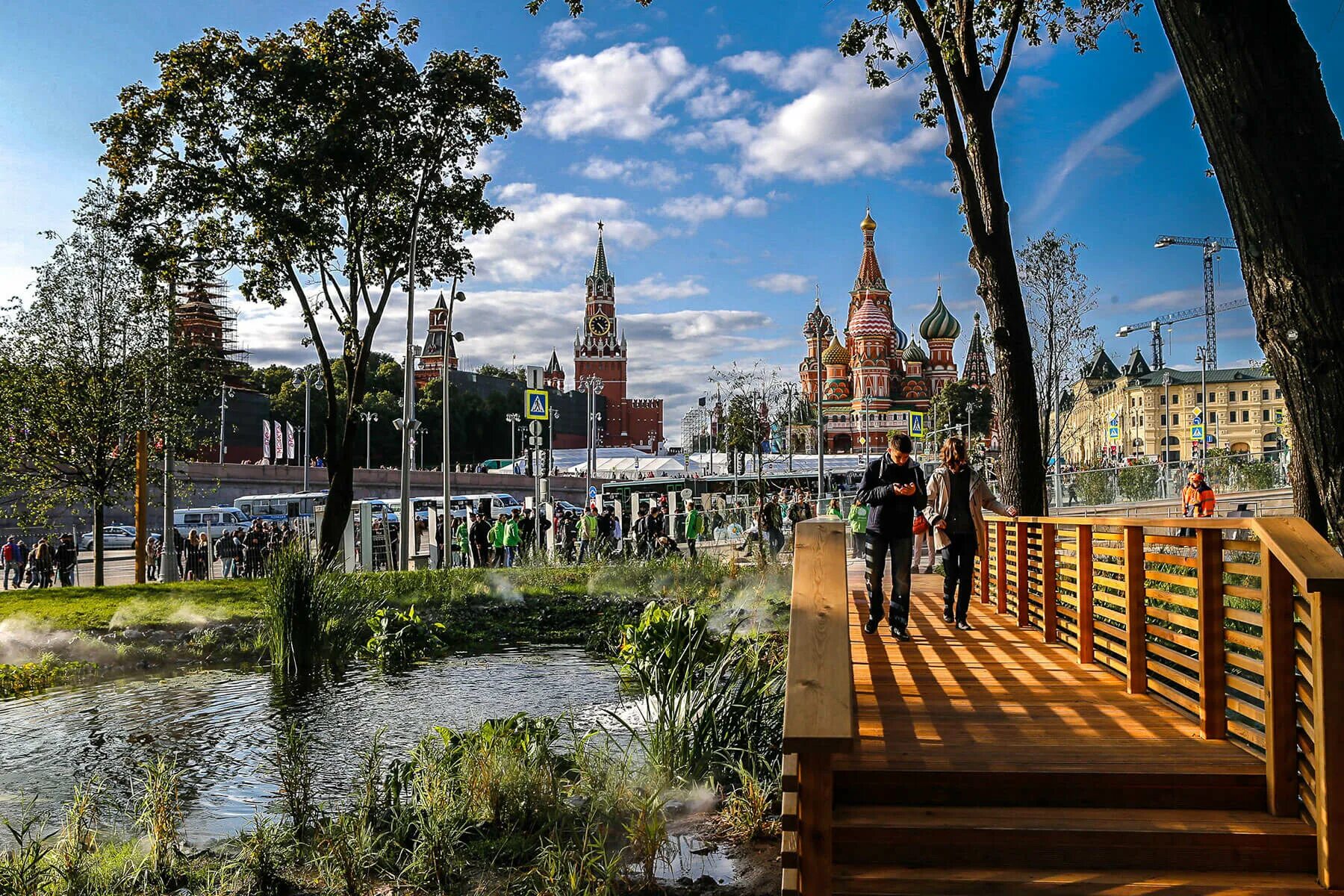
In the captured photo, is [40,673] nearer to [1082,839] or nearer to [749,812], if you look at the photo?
[749,812]

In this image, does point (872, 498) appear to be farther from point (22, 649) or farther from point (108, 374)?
point (108, 374)

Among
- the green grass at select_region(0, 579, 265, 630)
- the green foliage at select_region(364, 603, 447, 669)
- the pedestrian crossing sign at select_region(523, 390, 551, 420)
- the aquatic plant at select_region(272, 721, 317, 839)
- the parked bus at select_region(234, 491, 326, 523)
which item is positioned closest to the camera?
the aquatic plant at select_region(272, 721, 317, 839)

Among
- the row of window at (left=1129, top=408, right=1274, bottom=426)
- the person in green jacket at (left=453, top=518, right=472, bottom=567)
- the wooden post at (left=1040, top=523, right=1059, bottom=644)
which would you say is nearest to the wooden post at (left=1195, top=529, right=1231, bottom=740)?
the wooden post at (left=1040, top=523, right=1059, bottom=644)

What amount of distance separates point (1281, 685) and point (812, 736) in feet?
7.44

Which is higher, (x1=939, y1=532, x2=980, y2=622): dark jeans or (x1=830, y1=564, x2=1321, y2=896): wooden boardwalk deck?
(x1=939, y1=532, x2=980, y2=622): dark jeans

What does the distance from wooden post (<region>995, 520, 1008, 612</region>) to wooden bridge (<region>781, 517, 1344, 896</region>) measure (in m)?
4.39

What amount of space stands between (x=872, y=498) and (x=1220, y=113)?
3704mm

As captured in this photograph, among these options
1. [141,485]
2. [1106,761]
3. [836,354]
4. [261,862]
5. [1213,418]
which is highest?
[836,354]

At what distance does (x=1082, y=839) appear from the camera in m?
4.23

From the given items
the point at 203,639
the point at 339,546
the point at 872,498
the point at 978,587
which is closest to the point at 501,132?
the point at 339,546

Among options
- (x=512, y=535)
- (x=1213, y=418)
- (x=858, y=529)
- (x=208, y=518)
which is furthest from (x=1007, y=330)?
(x=1213, y=418)

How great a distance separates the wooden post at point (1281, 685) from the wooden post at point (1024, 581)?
5.34 metres

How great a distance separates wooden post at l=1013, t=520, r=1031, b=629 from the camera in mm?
9703

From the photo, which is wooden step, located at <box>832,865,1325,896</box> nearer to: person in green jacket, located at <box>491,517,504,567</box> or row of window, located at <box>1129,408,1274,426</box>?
person in green jacket, located at <box>491,517,504,567</box>
